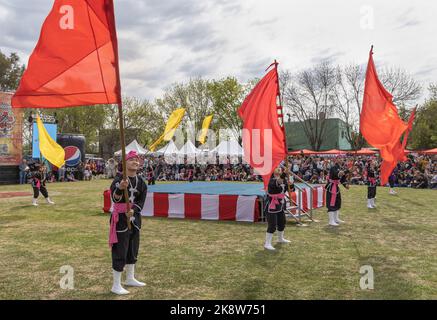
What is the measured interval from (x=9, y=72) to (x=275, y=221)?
1931 inches

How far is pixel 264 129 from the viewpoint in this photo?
9.51 metres

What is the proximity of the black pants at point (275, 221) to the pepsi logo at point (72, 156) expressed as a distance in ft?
102

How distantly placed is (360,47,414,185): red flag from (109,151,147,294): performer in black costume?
592 cm

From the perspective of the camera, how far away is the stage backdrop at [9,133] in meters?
29.6

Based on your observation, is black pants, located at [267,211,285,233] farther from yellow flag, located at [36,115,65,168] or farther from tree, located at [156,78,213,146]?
tree, located at [156,78,213,146]

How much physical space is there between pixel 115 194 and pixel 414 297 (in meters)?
4.68

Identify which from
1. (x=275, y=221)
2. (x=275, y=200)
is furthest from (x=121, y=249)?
(x=275, y=200)

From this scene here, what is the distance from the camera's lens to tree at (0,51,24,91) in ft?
157

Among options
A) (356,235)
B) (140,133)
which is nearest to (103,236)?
(356,235)

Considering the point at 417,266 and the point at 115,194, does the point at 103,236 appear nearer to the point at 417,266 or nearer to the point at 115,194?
the point at 115,194

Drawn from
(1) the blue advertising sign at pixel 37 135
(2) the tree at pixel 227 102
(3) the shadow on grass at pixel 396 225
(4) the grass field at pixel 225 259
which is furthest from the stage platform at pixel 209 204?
(2) the tree at pixel 227 102

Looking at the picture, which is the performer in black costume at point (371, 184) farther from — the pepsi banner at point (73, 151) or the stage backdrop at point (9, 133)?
the pepsi banner at point (73, 151)

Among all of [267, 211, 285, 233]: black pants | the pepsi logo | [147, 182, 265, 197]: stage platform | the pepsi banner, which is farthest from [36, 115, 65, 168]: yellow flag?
the pepsi logo
